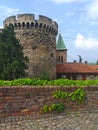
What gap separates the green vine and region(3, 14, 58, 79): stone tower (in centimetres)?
2456

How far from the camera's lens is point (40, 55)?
34469mm

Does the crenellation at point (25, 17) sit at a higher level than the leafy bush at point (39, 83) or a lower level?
higher

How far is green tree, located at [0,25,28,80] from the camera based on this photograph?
26859 mm

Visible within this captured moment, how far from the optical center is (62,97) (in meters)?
9.25

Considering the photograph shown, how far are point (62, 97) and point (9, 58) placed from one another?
18.8m

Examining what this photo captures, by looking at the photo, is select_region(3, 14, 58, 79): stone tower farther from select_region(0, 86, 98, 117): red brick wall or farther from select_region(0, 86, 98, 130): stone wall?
select_region(0, 86, 98, 117): red brick wall

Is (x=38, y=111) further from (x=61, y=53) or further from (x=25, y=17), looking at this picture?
(x=61, y=53)

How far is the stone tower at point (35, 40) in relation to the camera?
3425 centimetres

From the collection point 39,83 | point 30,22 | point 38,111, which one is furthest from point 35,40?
point 38,111

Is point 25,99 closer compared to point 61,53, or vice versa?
point 25,99

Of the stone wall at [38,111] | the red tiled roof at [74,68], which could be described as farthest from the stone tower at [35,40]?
the stone wall at [38,111]

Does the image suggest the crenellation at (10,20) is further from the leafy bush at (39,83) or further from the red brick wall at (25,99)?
the red brick wall at (25,99)

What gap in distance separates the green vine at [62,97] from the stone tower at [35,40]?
24.6 metres

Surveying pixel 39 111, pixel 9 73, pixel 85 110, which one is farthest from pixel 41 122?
pixel 9 73
